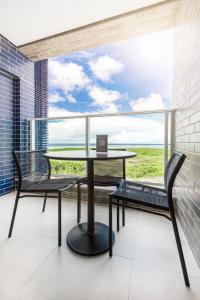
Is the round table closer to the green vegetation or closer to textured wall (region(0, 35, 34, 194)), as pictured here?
the green vegetation

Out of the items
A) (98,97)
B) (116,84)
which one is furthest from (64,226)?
(98,97)

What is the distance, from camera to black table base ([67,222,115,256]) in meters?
1.34

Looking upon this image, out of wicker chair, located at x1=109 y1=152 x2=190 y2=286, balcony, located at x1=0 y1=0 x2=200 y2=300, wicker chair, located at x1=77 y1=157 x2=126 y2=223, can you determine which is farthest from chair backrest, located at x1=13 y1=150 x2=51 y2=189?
wicker chair, located at x1=109 y1=152 x2=190 y2=286

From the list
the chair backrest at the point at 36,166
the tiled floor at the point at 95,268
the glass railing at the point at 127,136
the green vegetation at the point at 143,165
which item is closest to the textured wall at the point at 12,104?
the glass railing at the point at 127,136

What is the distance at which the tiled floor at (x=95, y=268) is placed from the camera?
3.17 ft

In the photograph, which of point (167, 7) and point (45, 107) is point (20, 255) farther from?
point (45, 107)

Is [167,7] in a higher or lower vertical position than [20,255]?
higher

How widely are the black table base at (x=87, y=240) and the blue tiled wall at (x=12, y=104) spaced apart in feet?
5.95

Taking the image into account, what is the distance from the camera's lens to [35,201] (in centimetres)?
252

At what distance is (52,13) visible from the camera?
83.8 inches

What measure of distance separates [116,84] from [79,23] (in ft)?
36.1

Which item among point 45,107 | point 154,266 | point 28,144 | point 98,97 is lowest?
point 154,266

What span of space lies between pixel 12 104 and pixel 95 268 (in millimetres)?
2901

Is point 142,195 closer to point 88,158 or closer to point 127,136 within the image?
point 88,158
